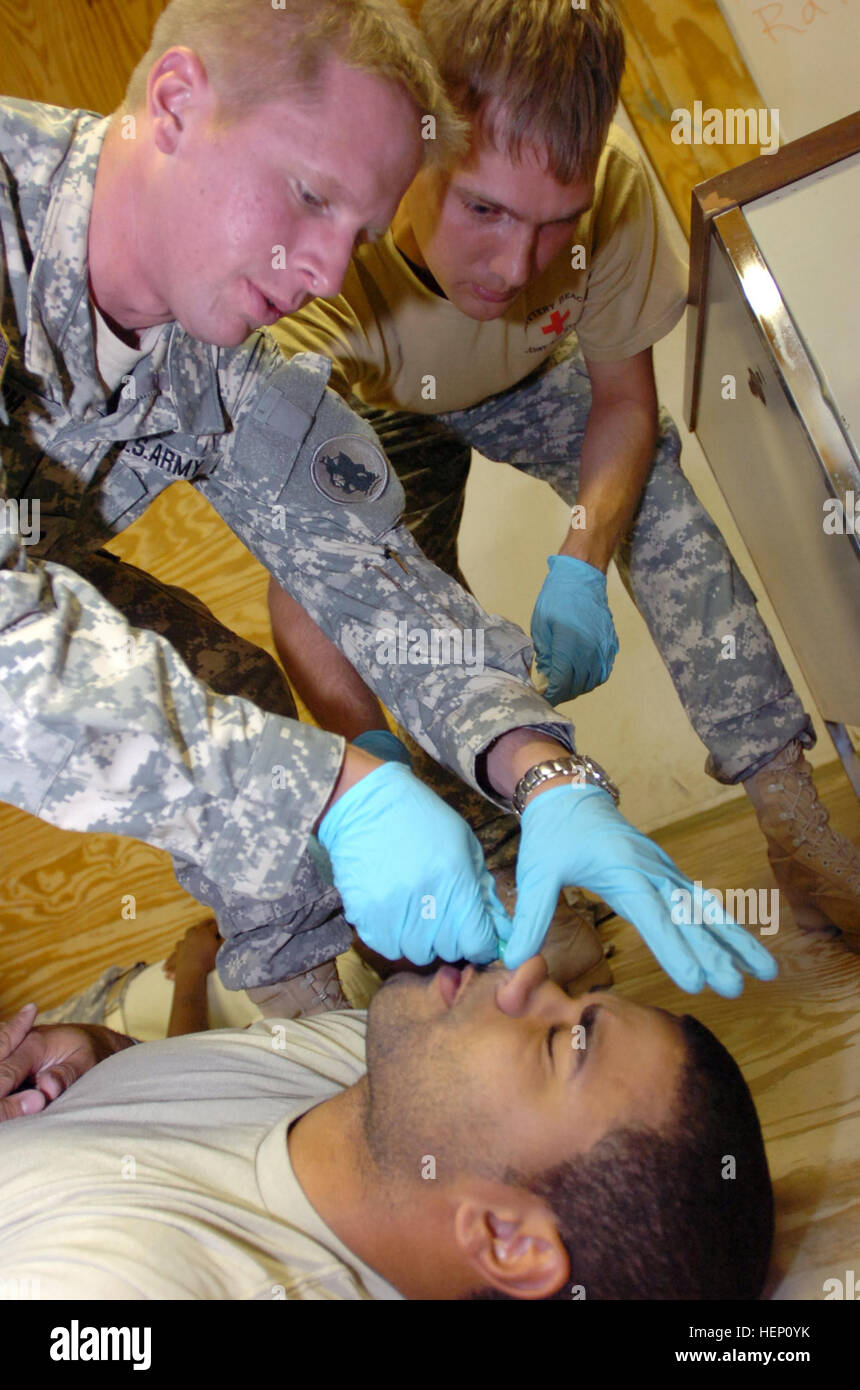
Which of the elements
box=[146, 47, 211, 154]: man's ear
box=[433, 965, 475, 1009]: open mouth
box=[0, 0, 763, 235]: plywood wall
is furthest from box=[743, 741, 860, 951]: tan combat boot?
box=[0, 0, 763, 235]: plywood wall

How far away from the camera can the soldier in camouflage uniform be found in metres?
0.88

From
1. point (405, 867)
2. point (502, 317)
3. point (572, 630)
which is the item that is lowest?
point (405, 867)

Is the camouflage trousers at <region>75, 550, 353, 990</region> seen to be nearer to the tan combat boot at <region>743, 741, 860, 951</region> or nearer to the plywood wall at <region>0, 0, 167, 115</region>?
the tan combat boot at <region>743, 741, 860, 951</region>

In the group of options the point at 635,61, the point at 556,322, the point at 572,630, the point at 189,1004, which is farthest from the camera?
the point at 635,61

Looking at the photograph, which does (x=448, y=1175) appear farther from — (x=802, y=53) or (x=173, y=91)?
(x=802, y=53)

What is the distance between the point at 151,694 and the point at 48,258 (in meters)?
0.54

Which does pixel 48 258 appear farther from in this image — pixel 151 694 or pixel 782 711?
pixel 782 711

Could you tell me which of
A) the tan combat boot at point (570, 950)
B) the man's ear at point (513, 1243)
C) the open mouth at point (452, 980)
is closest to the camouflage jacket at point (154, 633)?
the open mouth at point (452, 980)

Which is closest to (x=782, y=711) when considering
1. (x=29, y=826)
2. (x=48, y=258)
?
(x=48, y=258)

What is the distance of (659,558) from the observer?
1.83m

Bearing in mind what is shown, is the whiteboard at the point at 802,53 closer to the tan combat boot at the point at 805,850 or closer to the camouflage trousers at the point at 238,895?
the tan combat boot at the point at 805,850

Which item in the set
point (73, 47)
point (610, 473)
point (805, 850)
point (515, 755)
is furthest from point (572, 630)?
point (73, 47)

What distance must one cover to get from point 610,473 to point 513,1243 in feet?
3.94

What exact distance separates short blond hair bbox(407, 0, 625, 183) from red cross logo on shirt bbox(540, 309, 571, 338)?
0.33m
